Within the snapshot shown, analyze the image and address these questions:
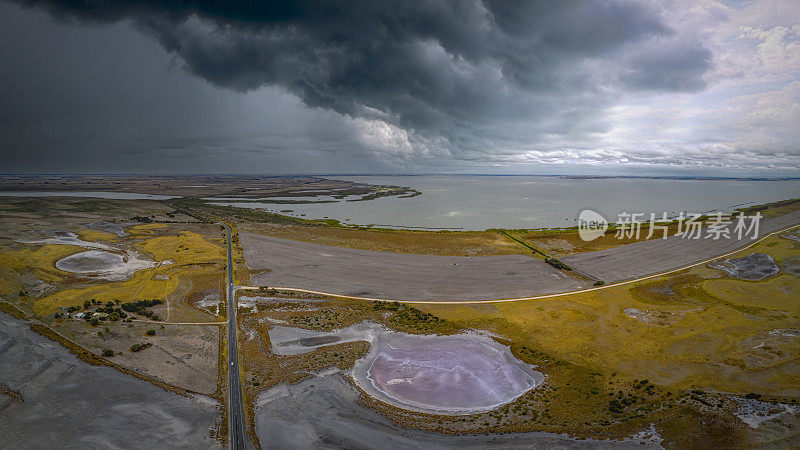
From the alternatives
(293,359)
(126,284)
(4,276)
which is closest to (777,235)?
(293,359)

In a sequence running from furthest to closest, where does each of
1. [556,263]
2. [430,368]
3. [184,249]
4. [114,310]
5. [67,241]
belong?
[67,241] → [184,249] → [556,263] → [114,310] → [430,368]

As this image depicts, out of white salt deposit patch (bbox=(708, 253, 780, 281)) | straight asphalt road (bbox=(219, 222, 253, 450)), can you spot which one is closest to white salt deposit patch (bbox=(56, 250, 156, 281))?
straight asphalt road (bbox=(219, 222, 253, 450))

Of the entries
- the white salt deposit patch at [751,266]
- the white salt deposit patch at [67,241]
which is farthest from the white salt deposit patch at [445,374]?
the white salt deposit patch at [67,241]

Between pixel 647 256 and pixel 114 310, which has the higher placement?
pixel 647 256

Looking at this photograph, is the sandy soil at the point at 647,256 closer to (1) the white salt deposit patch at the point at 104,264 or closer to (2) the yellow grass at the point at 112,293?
(2) the yellow grass at the point at 112,293

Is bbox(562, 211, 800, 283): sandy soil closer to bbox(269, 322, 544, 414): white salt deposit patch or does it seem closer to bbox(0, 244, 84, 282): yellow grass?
bbox(269, 322, 544, 414): white salt deposit patch

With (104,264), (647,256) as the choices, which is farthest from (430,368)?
(647,256)

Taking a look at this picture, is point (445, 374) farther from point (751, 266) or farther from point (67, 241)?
point (67, 241)
